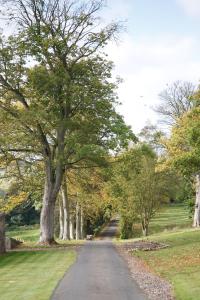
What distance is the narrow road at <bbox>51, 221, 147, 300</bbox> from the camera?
13.1 meters

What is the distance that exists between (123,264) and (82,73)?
51.0 ft

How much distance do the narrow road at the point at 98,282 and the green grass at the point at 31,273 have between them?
0.39 meters

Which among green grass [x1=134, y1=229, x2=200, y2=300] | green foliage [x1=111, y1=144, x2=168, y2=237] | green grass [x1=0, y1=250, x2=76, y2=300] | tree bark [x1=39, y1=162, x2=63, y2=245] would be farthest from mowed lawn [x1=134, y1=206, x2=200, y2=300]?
green foliage [x1=111, y1=144, x2=168, y2=237]

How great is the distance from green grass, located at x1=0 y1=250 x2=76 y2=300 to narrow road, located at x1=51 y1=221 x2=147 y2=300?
1.30ft

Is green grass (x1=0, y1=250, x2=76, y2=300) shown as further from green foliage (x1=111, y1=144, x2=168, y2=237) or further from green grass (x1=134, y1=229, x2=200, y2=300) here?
green foliage (x1=111, y1=144, x2=168, y2=237)

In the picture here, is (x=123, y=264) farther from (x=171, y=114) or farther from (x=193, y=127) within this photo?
(x=171, y=114)

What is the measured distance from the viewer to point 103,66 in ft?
109

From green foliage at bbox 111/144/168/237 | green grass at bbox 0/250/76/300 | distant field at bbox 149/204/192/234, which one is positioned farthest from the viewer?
distant field at bbox 149/204/192/234

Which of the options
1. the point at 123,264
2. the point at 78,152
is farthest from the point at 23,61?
the point at 123,264

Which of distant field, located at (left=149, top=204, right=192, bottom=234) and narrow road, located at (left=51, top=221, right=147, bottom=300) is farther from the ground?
distant field, located at (left=149, top=204, right=192, bottom=234)

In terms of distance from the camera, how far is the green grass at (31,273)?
13.7 metres

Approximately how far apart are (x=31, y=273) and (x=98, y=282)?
356 centimetres

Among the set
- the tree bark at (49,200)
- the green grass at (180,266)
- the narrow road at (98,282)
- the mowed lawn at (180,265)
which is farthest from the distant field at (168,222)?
the narrow road at (98,282)

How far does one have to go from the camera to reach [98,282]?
15383mm
